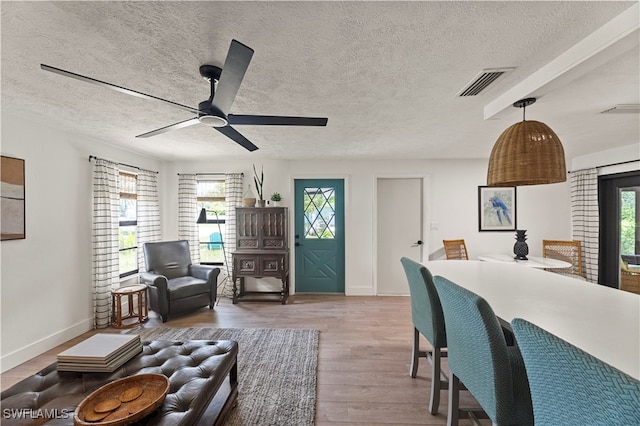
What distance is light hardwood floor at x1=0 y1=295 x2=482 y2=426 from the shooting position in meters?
1.97

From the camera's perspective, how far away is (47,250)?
9.38ft

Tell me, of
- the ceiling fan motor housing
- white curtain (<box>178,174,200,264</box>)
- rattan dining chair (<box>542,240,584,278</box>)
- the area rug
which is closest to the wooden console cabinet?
white curtain (<box>178,174,200,264</box>)

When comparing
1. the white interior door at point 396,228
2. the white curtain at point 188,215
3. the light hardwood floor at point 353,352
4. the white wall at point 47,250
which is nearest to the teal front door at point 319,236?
the light hardwood floor at point 353,352

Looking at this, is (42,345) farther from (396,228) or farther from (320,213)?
(396,228)

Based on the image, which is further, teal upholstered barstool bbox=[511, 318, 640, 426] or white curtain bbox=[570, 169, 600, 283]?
white curtain bbox=[570, 169, 600, 283]

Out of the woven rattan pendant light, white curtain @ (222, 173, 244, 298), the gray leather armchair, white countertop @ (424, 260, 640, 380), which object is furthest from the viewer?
white curtain @ (222, 173, 244, 298)

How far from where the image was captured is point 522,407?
4.19 feet

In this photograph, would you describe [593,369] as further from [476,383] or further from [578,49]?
[578,49]

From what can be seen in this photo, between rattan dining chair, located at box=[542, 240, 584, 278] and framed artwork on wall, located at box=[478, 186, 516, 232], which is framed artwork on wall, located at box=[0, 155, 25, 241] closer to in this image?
framed artwork on wall, located at box=[478, 186, 516, 232]

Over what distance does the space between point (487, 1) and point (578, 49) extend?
720 millimetres

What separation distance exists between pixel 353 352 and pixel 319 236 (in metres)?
2.30

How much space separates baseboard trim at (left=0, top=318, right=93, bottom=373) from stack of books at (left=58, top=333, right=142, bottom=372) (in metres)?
1.53

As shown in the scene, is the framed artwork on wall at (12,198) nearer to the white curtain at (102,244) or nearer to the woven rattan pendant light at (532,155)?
the white curtain at (102,244)

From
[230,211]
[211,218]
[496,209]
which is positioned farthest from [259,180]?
[496,209]
